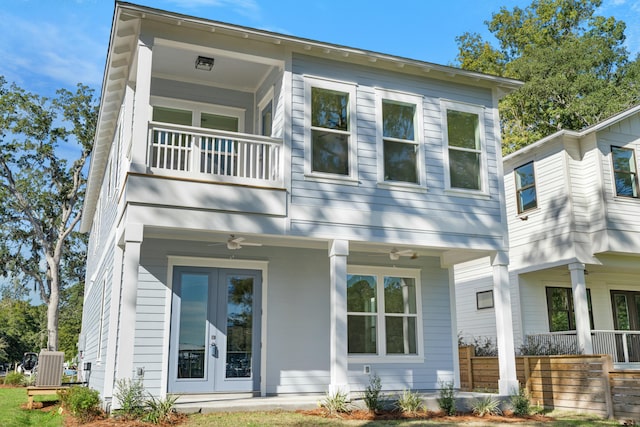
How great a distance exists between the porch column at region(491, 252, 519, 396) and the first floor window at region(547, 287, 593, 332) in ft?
21.2

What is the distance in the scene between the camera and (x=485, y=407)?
404 inches

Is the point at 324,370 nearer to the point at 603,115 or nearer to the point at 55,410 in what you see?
the point at 55,410

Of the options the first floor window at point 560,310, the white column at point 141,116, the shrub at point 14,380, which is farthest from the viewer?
the shrub at point 14,380

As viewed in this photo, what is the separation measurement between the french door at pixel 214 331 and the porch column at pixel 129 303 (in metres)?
2.11

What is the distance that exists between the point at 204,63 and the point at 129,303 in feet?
15.6

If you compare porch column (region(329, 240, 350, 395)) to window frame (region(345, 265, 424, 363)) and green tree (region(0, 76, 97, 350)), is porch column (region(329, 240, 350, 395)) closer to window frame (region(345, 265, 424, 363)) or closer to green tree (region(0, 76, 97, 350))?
window frame (region(345, 265, 424, 363))

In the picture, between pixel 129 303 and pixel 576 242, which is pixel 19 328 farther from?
pixel 576 242

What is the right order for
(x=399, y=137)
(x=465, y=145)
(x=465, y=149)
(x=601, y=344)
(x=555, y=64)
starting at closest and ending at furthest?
(x=399, y=137), (x=465, y=149), (x=465, y=145), (x=601, y=344), (x=555, y=64)

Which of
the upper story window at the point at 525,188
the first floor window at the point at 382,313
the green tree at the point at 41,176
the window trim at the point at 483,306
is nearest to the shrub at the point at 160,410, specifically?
the first floor window at the point at 382,313

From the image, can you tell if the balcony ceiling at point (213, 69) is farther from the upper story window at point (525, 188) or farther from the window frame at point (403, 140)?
the upper story window at point (525, 188)

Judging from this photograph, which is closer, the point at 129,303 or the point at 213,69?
the point at 129,303

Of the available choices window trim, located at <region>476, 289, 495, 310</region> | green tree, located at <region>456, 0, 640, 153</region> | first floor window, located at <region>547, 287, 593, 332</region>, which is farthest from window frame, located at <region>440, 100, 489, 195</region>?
green tree, located at <region>456, 0, 640, 153</region>

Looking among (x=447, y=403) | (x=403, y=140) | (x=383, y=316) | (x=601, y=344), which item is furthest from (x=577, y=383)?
(x=403, y=140)

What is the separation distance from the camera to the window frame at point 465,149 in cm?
1160
